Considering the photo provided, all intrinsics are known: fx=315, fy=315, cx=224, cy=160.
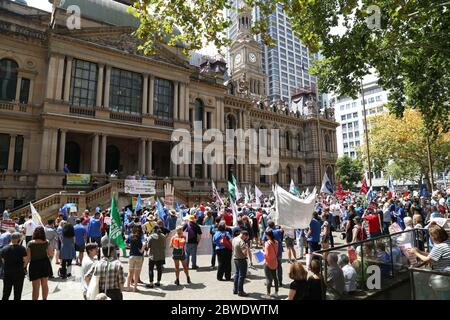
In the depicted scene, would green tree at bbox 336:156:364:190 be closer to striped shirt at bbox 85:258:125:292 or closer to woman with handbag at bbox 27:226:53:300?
woman with handbag at bbox 27:226:53:300

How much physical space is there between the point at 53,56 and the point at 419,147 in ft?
133

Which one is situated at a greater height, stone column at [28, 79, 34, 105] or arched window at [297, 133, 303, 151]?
arched window at [297, 133, 303, 151]

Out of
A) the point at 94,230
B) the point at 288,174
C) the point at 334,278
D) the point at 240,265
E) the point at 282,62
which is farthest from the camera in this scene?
the point at 282,62

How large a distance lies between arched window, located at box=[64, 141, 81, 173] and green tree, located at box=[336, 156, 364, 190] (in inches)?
1919

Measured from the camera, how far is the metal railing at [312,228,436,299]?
23.8 feet

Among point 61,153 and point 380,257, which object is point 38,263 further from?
point 61,153

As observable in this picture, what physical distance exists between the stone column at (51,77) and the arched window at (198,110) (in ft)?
49.9

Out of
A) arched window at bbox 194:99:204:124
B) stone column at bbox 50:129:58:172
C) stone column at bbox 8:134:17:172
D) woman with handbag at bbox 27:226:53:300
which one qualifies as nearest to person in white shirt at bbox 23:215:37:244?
woman with handbag at bbox 27:226:53:300

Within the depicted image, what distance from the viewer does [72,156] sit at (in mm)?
29438

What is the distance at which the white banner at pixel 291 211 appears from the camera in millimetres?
9797

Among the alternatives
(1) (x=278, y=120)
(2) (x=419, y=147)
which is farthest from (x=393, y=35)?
(1) (x=278, y=120)

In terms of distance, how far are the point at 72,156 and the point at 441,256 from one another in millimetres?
29834

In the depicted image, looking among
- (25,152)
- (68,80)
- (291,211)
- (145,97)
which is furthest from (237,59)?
(291,211)

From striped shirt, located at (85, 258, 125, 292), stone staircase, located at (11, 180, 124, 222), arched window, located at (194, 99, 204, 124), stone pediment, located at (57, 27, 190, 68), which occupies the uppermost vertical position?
stone pediment, located at (57, 27, 190, 68)
